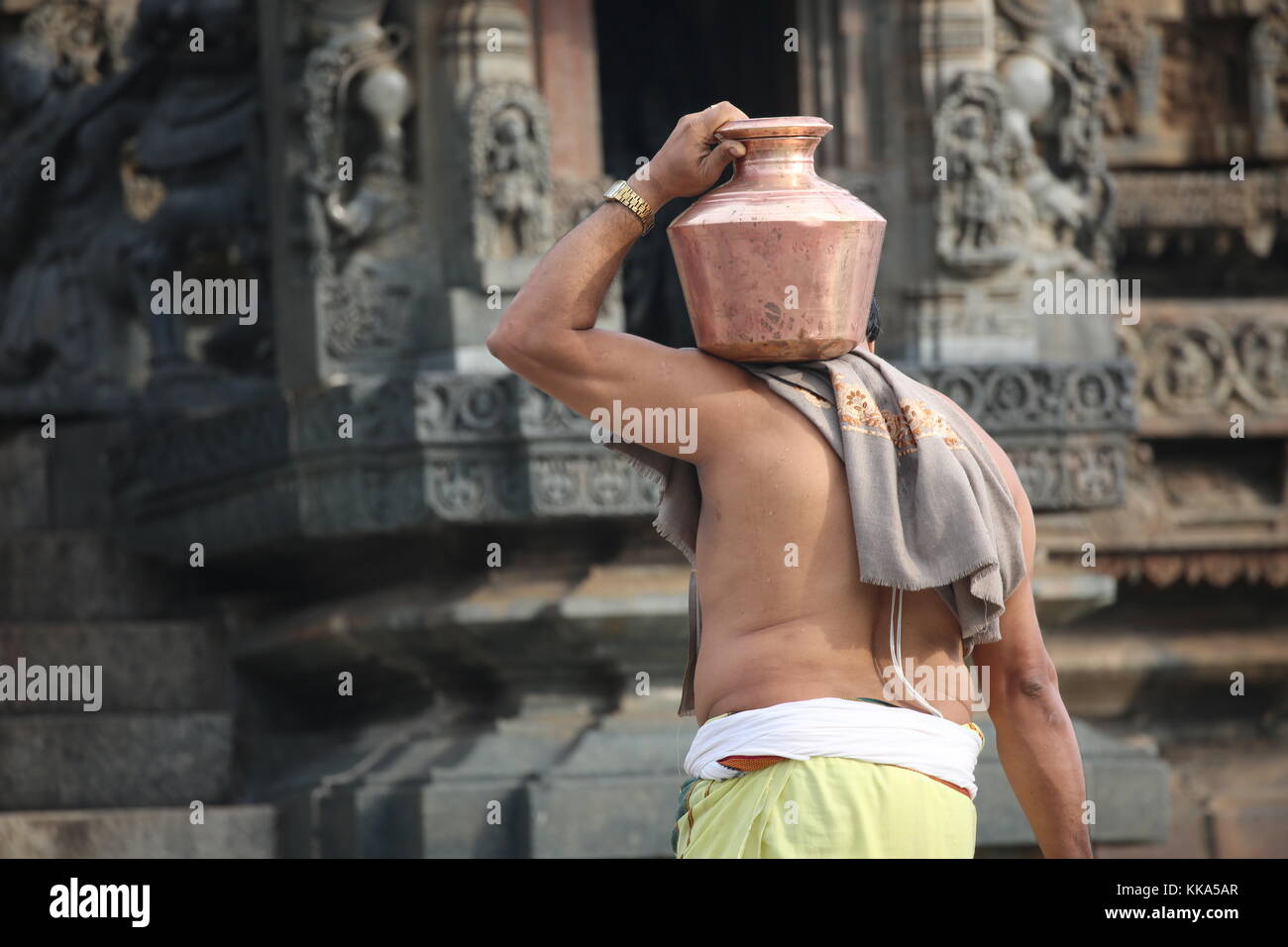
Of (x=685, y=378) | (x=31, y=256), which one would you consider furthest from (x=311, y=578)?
(x=685, y=378)

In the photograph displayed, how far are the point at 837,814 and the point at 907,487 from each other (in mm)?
710

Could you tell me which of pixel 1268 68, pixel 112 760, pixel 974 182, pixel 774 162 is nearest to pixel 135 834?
pixel 112 760

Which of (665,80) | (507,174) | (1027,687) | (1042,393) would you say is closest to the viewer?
(1027,687)

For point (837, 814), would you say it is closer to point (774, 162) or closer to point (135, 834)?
point (774, 162)

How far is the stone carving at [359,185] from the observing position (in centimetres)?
1079

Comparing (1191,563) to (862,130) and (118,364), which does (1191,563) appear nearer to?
(862,130)

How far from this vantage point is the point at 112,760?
11.3m

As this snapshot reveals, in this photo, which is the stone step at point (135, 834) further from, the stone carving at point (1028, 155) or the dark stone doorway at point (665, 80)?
the stone carving at point (1028, 155)

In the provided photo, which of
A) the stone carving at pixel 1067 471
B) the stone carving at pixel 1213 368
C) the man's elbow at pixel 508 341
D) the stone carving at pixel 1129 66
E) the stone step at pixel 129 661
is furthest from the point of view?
the stone carving at pixel 1129 66

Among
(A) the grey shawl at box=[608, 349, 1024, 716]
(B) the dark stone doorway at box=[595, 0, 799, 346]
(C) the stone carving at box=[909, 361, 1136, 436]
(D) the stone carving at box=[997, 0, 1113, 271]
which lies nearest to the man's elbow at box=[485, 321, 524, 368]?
(A) the grey shawl at box=[608, 349, 1024, 716]

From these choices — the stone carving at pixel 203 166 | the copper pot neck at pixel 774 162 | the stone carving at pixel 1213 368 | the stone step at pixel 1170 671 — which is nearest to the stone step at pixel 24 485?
the stone carving at pixel 203 166

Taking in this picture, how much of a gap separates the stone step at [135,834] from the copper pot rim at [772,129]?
533 cm
